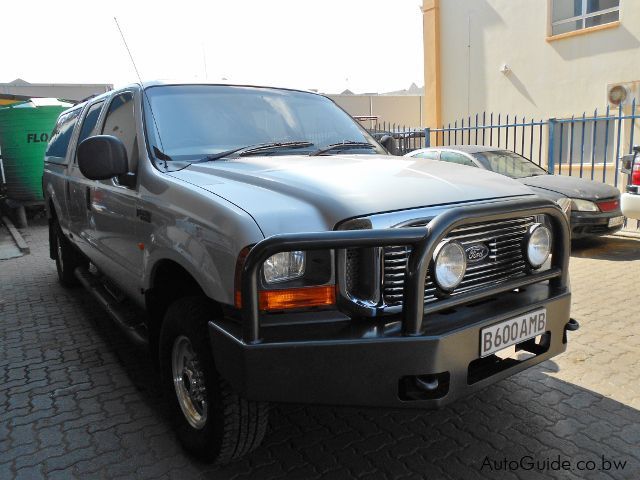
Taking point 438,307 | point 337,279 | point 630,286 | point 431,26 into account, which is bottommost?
point 630,286

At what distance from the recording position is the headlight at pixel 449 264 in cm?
223

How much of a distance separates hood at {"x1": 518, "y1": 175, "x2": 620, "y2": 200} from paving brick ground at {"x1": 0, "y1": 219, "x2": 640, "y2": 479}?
3.61 m

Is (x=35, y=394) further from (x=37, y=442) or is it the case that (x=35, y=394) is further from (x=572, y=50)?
(x=572, y=50)

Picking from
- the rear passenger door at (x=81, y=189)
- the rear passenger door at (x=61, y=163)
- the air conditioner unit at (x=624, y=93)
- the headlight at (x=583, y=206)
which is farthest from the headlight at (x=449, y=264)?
the air conditioner unit at (x=624, y=93)

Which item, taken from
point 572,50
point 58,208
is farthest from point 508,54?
point 58,208

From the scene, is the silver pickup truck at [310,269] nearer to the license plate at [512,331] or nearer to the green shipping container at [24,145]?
the license plate at [512,331]

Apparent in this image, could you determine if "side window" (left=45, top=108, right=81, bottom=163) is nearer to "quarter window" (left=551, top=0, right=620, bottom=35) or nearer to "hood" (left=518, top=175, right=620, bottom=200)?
"hood" (left=518, top=175, right=620, bottom=200)

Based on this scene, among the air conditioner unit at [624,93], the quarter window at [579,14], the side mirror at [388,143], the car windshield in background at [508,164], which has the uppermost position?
the quarter window at [579,14]

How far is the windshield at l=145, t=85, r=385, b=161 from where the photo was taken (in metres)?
3.23

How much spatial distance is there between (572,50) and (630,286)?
8.44 meters

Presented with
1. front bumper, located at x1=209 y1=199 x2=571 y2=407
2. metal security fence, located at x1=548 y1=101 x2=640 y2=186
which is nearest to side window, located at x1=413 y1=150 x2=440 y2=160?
metal security fence, located at x1=548 y1=101 x2=640 y2=186

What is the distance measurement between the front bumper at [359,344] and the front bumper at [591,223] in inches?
232

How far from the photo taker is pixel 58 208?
5648 mm

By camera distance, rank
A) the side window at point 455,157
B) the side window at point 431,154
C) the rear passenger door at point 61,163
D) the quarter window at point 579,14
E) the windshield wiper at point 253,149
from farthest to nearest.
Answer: the quarter window at point 579,14 < the side window at point 431,154 < the side window at point 455,157 < the rear passenger door at point 61,163 < the windshield wiper at point 253,149
